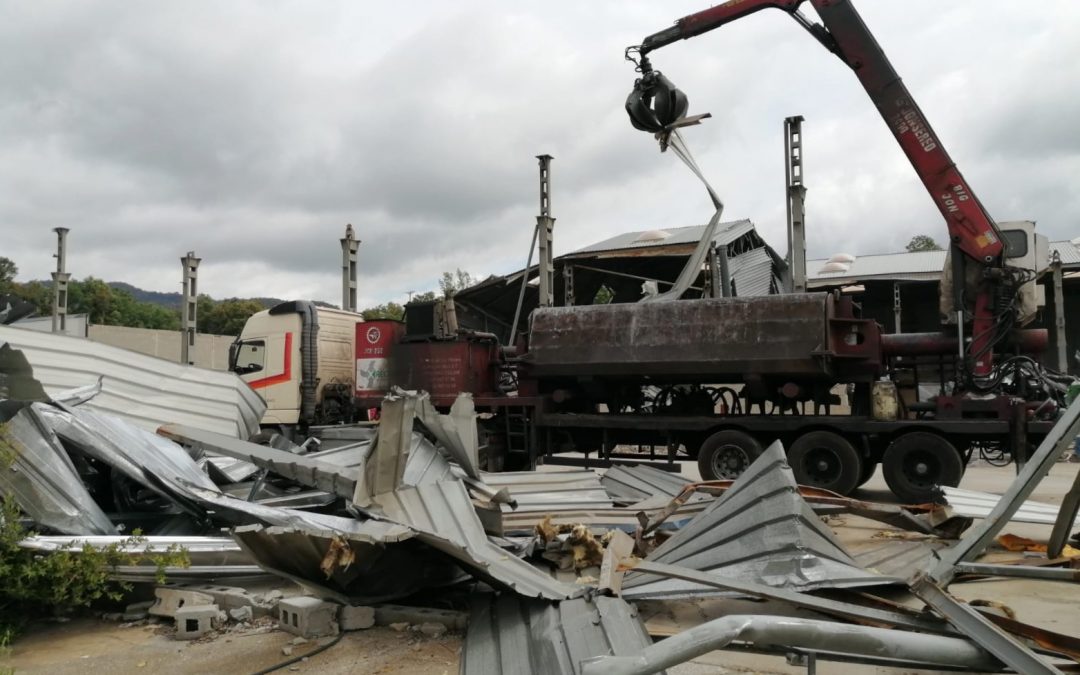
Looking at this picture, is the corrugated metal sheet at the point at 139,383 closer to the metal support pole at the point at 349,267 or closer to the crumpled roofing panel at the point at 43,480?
the crumpled roofing panel at the point at 43,480

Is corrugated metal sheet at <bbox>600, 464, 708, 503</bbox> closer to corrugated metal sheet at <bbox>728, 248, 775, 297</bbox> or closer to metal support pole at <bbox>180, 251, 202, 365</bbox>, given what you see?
metal support pole at <bbox>180, 251, 202, 365</bbox>

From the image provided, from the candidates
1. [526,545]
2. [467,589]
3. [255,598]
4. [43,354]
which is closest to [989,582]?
[526,545]

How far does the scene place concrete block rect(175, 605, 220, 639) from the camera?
156 inches

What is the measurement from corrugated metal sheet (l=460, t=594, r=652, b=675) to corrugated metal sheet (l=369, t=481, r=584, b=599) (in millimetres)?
136

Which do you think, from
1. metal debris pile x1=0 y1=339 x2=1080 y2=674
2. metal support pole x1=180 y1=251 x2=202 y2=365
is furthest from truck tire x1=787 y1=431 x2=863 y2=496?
metal support pole x1=180 y1=251 x2=202 y2=365

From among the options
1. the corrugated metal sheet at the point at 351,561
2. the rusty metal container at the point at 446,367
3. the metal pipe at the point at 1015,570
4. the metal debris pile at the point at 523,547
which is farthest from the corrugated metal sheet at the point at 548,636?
the rusty metal container at the point at 446,367

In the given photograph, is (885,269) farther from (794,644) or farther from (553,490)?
(794,644)

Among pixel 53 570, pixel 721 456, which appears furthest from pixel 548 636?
pixel 721 456

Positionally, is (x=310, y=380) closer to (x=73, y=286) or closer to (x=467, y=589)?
(x=467, y=589)

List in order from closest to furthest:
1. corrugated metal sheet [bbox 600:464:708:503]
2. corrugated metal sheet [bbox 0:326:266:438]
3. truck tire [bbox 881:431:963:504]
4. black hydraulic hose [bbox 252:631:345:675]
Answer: black hydraulic hose [bbox 252:631:345:675] < corrugated metal sheet [bbox 0:326:266:438] < corrugated metal sheet [bbox 600:464:708:503] < truck tire [bbox 881:431:963:504]

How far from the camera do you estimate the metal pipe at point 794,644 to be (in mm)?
1981

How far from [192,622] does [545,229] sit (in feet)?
40.4

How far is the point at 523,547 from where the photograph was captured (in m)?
5.16

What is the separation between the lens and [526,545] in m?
5.17
